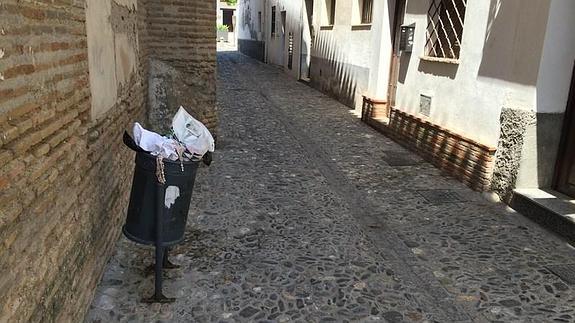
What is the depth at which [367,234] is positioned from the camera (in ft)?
14.3

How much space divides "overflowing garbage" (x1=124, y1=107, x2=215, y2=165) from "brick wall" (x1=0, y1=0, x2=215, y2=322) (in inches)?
13.4

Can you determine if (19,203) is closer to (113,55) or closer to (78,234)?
(78,234)

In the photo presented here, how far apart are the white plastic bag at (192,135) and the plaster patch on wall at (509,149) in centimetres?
350

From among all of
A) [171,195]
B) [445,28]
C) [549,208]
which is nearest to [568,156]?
[549,208]

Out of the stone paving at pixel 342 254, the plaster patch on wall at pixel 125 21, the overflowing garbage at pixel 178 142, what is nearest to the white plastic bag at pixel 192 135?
the overflowing garbage at pixel 178 142

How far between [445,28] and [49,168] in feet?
19.7

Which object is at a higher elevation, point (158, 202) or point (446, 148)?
point (158, 202)

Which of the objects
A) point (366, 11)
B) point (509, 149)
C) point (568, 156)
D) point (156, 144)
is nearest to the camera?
point (156, 144)

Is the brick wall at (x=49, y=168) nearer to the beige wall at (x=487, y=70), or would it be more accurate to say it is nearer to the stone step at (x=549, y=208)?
the stone step at (x=549, y=208)

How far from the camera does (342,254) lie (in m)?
3.92

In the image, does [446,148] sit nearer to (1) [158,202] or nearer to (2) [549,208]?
(2) [549,208]

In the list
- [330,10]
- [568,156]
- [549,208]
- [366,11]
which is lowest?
[549,208]

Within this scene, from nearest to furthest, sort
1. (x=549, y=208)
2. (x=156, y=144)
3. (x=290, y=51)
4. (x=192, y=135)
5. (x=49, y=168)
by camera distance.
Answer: (x=49, y=168)
(x=156, y=144)
(x=192, y=135)
(x=549, y=208)
(x=290, y=51)

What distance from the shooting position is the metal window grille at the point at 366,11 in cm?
1073
